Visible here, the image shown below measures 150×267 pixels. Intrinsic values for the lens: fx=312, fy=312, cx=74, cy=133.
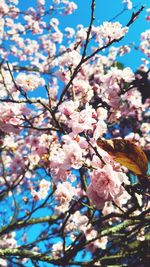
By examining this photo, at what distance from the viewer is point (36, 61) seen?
39.7 ft

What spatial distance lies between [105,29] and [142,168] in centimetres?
257

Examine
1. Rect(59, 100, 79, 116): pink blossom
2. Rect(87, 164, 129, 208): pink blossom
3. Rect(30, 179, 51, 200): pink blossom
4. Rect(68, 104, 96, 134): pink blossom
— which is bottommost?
Rect(87, 164, 129, 208): pink blossom

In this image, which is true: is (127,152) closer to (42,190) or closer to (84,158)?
(84,158)

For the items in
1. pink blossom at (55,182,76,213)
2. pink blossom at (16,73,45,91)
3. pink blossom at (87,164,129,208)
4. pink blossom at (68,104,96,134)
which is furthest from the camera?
pink blossom at (16,73,45,91)

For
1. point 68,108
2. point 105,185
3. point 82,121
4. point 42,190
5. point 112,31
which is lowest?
point 105,185

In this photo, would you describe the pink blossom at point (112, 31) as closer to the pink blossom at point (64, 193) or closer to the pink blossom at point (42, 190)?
the pink blossom at point (64, 193)

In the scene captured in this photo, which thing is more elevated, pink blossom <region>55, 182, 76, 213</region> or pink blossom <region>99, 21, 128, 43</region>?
pink blossom <region>99, 21, 128, 43</region>

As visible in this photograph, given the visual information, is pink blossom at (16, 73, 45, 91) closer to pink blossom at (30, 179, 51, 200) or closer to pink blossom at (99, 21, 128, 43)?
pink blossom at (99, 21, 128, 43)

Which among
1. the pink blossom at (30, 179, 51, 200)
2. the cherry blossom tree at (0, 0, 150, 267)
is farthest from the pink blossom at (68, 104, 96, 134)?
the pink blossom at (30, 179, 51, 200)

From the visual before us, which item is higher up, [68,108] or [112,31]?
[112,31]

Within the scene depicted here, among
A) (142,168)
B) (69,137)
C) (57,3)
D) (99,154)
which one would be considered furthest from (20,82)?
(57,3)

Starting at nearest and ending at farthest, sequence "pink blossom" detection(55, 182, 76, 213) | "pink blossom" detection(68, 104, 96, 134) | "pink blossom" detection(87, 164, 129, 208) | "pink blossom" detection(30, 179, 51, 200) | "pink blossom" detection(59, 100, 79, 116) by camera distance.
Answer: "pink blossom" detection(87, 164, 129, 208) → "pink blossom" detection(68, 104, 96, 134) → "pink blossom" detection(59, 100, 79, 116) → "pink blossom" detection(55, 182, 76, 213) → "pink blossom" detection(30, 179, 51, 200)

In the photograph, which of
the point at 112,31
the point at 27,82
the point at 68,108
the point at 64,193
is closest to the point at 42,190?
the point at 64,193

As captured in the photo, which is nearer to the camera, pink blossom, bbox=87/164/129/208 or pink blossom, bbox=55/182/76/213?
pink blossom, bbox=87/164/129/208
